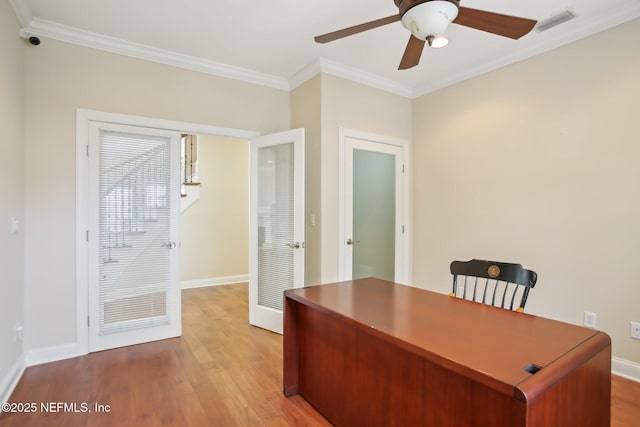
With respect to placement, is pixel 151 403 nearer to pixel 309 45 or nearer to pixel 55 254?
pixel 55 254

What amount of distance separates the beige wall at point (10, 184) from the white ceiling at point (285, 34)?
0.31 meters

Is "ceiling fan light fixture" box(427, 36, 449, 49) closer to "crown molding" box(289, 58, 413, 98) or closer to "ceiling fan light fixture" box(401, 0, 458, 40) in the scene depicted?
"ceiling fan light fixture" box(401, 0, 458, 40)

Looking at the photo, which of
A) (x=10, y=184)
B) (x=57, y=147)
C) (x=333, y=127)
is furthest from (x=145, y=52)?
(x=333, y=127)

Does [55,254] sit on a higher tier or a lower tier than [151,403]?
higher

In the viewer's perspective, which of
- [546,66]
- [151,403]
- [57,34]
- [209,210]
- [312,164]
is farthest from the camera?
[209,210]

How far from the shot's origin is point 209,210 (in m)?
5.42

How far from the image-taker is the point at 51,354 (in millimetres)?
2656

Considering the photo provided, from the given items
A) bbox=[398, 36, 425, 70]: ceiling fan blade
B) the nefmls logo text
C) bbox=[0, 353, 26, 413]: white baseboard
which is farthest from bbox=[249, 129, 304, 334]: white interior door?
bbox=[0, 353, 26, 413]: white baseboard

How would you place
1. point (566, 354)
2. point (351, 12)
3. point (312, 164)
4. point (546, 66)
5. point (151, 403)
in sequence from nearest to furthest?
1. point (566, 354)
2. point (151, 403)
3. point (351, 12)
4. point (546, 66)
5. point (312, 164)

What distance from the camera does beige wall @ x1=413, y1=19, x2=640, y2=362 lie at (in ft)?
8.11

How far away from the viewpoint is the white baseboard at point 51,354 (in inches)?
102

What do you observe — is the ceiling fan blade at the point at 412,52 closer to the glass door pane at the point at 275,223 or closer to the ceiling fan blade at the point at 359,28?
the ceiling fan blade at the point at 359,28

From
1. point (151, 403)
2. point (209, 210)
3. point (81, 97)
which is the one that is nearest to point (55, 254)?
point (81, 97)

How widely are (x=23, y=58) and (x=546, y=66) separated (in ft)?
14.4
